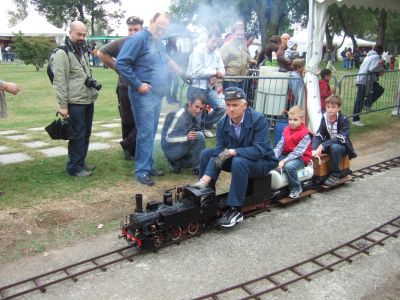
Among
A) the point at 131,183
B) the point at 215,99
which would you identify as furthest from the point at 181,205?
the point at 215,99

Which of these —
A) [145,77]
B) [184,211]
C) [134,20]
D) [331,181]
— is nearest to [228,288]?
[184,211]

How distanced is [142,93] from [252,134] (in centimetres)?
172

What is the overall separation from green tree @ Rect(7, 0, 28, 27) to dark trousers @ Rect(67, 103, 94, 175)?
→ 9824cm

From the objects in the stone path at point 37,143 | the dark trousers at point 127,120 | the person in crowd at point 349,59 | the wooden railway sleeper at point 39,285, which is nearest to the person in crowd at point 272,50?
the stone path at point 37,143

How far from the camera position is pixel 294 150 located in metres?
5.21

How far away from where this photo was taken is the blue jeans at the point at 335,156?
565 cm

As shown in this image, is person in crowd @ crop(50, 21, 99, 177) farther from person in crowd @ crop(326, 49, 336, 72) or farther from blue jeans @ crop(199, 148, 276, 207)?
person in crowd @ crop(326, 49, 336, 72)

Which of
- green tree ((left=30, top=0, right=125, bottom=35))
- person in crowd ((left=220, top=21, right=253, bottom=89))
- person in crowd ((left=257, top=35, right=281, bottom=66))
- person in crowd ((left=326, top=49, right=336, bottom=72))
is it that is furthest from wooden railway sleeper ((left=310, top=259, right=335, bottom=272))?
green tree ((left=30, top=0, right=125, bottom=35))

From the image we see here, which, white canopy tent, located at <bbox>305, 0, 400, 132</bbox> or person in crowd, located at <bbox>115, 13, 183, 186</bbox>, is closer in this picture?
person in crowd, located at <bbox>115, 13, 183, 186</bbox>

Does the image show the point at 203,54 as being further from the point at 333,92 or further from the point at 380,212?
the point at 380,212

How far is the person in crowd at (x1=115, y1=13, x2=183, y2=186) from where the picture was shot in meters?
5.29

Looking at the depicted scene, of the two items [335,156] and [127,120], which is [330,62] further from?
[127,120]

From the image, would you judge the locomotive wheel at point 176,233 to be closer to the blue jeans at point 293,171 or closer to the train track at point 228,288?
the train track at point 228,288

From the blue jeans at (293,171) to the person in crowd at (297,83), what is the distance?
2900 millimetres
